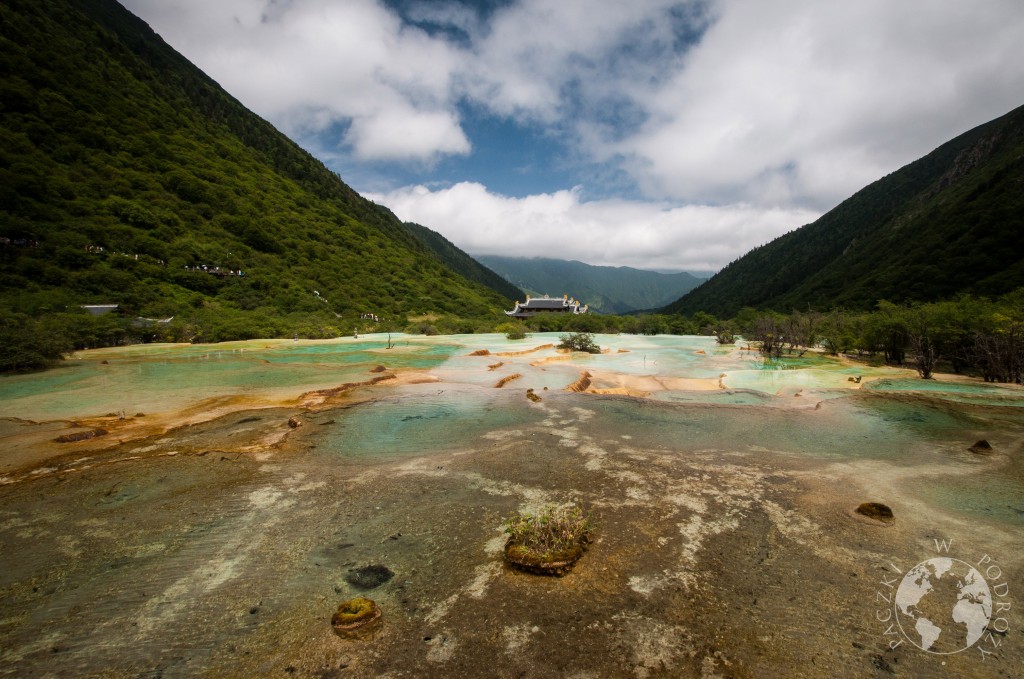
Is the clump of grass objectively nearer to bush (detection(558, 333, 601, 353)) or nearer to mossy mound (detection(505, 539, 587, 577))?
mossy mound (detection(505, 539, 587, 577))

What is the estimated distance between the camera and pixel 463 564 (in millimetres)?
4805

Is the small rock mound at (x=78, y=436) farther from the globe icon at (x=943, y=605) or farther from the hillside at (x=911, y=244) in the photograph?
the hillside at (x=911, y=244)

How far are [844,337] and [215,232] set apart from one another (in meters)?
71.2

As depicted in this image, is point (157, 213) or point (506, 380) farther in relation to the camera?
point (157, 213)

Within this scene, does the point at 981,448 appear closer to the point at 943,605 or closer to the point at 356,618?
the point at 943,605

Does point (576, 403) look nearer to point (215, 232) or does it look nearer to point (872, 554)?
point (872, 554)

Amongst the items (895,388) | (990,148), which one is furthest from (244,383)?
(990,148)

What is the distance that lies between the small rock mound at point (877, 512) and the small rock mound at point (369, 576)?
21.9 ft

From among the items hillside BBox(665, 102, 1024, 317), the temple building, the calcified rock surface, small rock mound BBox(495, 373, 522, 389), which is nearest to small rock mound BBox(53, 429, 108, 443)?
Result: the calcified rock surface

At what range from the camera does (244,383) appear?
53.1 feet

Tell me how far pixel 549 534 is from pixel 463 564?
1.12 m

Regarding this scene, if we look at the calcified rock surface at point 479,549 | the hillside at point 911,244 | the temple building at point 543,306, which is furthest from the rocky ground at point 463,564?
the temple building at point 543,306

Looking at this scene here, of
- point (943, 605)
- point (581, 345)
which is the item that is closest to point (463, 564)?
point (943, 605)

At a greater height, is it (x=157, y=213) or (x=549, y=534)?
(x=157, y=213)
